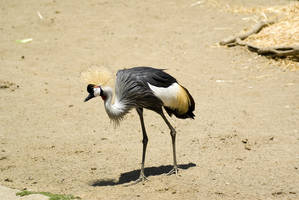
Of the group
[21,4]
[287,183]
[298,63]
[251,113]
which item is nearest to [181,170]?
[287,183]

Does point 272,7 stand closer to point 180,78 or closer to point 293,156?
point 180,78

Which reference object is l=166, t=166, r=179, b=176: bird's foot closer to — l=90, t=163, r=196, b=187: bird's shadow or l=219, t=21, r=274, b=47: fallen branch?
l=90, t=163, r=196, b=187: bird's shadow

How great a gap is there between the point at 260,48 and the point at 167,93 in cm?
447

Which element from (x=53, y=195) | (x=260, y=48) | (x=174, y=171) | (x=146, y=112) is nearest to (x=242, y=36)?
(x=260, y=48)

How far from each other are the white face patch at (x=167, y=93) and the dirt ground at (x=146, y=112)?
31.4 inches

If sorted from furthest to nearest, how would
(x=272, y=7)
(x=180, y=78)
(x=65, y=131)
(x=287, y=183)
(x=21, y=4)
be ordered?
(x=21, y=4)
(x=272, y=7)
(x=180, y=78)
(x=65, y=131)
(x=287, y=183)

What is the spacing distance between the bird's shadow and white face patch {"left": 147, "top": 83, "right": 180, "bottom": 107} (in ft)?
2.46

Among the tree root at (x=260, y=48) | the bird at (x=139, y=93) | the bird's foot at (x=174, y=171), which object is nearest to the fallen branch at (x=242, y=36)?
the tree root at (x=260, y=48)

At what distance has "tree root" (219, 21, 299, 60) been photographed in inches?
349

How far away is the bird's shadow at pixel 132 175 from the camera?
538 cm

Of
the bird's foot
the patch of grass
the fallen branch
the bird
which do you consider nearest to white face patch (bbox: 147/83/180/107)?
the bird

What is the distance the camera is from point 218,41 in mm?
10352

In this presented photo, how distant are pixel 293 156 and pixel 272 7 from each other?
22.6 ft

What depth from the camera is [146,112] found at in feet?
24.9
